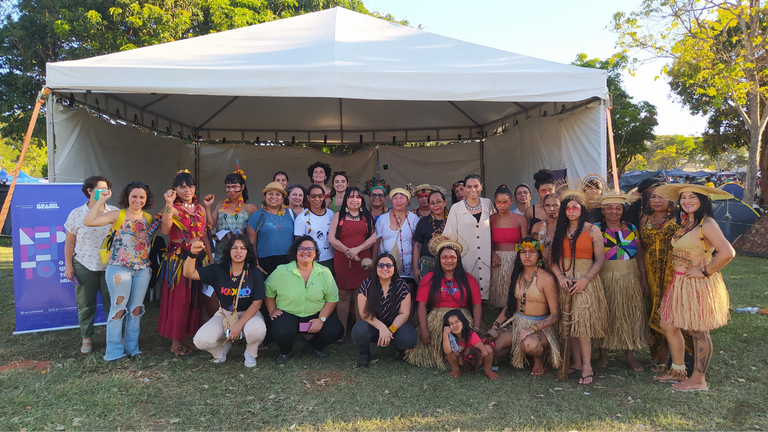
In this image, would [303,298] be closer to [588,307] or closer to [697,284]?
[588,307]

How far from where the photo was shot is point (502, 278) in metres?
3.95

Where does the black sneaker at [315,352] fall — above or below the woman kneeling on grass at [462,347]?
below

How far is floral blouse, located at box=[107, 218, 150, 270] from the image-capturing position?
3.45m

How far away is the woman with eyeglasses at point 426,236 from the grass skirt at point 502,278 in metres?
0.61

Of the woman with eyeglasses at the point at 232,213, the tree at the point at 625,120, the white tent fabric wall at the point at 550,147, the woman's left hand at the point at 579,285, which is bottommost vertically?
the woman's left hand at the point at 579,285

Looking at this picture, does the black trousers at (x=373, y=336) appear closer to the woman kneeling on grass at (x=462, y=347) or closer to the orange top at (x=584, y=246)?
the woman kneeling on grass at (x=462, y=347)

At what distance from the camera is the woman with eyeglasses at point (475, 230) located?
155 inches

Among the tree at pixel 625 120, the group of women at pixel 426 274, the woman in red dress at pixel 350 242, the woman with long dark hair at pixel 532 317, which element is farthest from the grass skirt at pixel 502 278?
the tree at pixel 625 120

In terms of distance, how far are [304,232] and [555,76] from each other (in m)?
2.82

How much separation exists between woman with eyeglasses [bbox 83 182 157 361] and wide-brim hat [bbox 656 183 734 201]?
13.0ft

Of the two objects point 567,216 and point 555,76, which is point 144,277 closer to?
point 567,216

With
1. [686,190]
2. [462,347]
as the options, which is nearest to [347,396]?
[462,347]

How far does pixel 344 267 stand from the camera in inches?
160

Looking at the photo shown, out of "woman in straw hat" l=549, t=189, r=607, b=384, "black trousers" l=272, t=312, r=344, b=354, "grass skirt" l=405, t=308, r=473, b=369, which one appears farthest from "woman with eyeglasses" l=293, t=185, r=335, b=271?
"woman in straw hat" l=549, t=189, r=607, b=384
